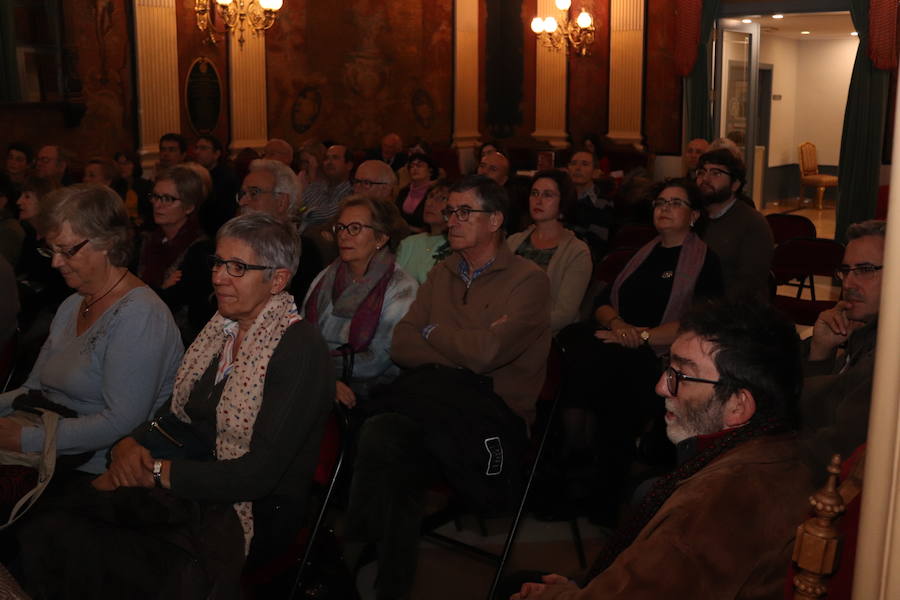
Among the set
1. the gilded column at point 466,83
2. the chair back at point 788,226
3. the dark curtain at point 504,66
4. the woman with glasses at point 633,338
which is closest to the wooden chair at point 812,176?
the dark curtain at point 504,66

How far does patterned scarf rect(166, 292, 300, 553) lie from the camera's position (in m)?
2.59

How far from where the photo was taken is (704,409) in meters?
2.04

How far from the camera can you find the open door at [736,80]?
1206 cm

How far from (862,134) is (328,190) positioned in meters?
6.34

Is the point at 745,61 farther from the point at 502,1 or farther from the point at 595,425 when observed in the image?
the point at 595,425

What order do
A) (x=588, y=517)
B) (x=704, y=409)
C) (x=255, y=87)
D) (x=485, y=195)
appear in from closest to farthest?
(x=704, y=409) → (x=485, y=195) → (x=588, y=517) → (x=255, y=87)

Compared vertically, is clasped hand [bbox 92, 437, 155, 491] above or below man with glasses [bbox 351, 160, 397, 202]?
below

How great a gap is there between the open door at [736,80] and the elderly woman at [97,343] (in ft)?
33.8

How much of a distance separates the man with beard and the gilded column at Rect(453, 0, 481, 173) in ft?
27.6

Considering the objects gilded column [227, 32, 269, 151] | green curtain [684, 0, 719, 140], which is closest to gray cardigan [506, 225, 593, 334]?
gilded column [227, 32, 269, 151]

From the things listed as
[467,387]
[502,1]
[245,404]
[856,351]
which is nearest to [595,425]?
[467,387]

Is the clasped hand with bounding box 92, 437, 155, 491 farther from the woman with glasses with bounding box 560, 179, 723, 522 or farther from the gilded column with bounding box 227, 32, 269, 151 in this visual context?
the gilded column with bounding box 227, 32, 269, 151

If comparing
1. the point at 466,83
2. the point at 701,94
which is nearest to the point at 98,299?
the point at 701,94

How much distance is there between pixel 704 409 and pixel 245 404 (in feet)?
4.01
